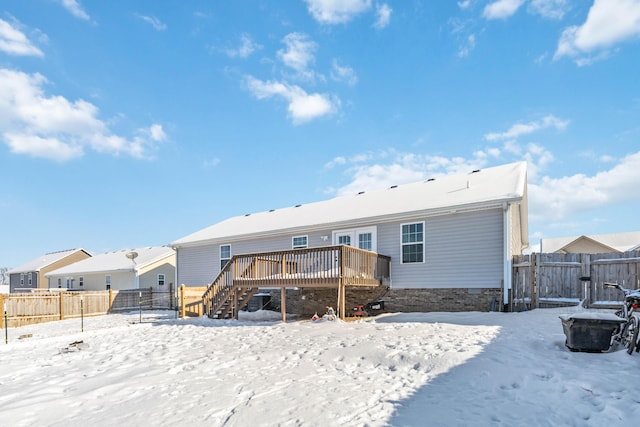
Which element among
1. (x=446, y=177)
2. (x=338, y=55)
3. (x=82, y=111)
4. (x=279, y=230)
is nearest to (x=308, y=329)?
(x=279, y=230)

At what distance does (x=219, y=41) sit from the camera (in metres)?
12.8

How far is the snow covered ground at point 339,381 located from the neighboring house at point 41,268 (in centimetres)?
3523

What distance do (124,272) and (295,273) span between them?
821 inches

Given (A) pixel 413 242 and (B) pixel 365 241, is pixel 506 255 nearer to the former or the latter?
(A) pixel 413 242

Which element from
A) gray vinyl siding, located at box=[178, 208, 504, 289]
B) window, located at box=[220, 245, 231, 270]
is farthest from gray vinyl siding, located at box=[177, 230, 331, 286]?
gray vinyl siding, located at box=[178, 208, 504, 289]

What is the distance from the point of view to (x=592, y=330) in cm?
575

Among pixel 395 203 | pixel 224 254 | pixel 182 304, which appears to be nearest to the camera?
pixel 395 203

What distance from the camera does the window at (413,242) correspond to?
13156mm

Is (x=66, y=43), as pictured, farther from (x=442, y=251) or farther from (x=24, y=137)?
(x=442, y=251)

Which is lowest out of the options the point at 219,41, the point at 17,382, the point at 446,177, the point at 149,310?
the point at 149,310

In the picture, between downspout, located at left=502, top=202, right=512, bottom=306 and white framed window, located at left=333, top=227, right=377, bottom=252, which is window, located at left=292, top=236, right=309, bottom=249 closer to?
white framed window, located at left=333, top=227, right=377, bottom=252

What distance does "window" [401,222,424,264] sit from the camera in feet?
43.2

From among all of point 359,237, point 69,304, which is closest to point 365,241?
point 359,237

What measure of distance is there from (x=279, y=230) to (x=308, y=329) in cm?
722
